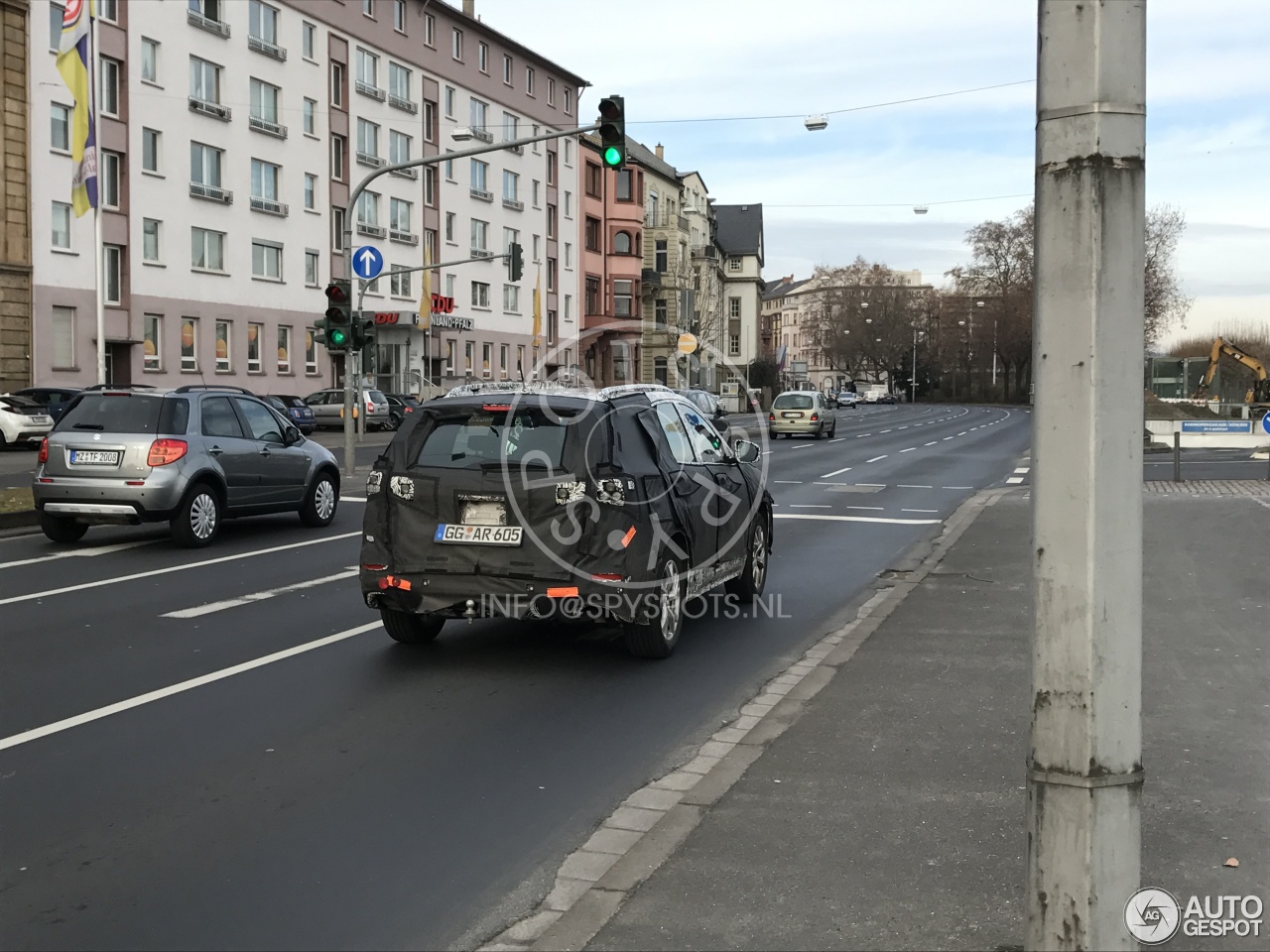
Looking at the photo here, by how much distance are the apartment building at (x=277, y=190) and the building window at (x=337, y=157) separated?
0.08 m

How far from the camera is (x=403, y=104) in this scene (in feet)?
194

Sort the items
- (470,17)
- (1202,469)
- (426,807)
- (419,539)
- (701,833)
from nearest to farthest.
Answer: (701,833)
(426,807)
(419,539)
(1202,469)
(470,17)

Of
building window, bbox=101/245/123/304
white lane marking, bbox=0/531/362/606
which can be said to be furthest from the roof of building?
white lane marking, bbox=0/531/362/606

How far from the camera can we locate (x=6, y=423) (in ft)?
108

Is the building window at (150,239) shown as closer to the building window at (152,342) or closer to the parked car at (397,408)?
the building window at (152,342)

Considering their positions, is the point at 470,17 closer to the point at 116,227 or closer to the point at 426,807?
the point at 116,227

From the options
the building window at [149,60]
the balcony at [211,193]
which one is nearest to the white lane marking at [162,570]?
the building window at [149,60]

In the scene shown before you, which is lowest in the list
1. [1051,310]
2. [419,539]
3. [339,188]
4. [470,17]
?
[419,539]

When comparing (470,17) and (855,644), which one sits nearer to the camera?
(855,644)

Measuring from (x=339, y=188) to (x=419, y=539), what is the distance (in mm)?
49464

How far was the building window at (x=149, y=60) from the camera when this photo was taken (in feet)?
143

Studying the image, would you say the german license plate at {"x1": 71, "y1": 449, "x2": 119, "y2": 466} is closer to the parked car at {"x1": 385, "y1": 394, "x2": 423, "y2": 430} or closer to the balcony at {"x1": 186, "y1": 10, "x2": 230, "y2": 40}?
the parked car at {"x1": 385, "y1": 394, "x2": 423, "y2": 430}

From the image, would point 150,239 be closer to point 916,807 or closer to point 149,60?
point 149,60

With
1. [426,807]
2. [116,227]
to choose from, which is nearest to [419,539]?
[426,807]
